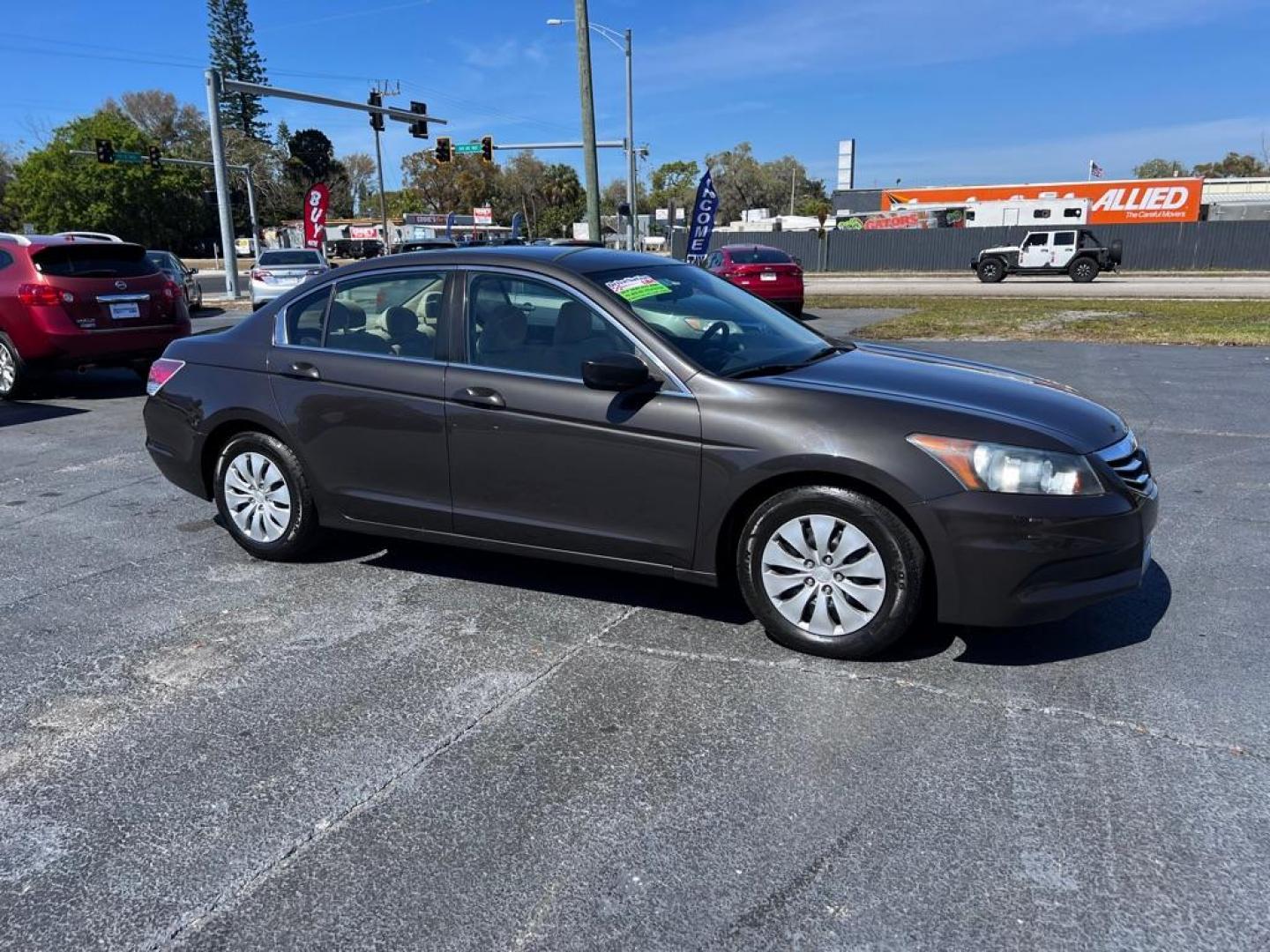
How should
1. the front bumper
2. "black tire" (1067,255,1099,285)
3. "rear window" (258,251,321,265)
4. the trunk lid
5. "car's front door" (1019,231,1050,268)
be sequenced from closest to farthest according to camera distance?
the front bumper → the trunk lid → "rear window" (258,251,321,265) → "black tire" (1067,255,1099,285) → "car's front door" (1019,231,1050,268)

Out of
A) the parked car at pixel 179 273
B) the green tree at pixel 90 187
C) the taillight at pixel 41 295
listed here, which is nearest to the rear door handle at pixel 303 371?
the taillight at pixel 41 295

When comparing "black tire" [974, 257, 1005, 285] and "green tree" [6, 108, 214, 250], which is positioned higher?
"green tree" [6, 108, 214, 250]

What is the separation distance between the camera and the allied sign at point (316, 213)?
93.5 feet

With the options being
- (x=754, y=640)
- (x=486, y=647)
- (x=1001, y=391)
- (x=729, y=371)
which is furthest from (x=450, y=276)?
(x=1001, y=391)

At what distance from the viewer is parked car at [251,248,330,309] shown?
20.6 m

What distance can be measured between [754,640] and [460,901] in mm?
1913

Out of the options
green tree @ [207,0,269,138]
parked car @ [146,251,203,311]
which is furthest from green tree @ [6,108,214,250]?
parked car @ [146,251,203,311]

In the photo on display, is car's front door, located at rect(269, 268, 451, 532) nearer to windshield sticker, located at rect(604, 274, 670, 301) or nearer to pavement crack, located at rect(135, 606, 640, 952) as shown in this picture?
windshield sticker, located at rect(604, 274, 670, 301)

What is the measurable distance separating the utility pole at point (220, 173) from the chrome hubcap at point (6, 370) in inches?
690

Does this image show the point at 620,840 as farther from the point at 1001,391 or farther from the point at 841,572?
the point at 1001,391

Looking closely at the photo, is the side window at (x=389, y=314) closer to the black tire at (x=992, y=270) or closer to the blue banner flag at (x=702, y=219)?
the blue banner flag at (x=702, y=219)

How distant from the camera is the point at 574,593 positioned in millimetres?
4746

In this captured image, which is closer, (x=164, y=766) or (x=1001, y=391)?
(x=164, y=766)

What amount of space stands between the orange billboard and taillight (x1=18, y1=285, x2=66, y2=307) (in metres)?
49.4
